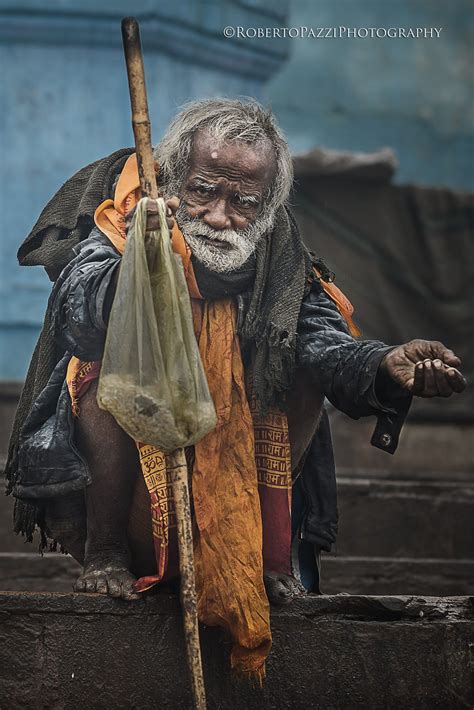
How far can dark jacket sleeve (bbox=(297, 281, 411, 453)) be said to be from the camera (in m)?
3.39

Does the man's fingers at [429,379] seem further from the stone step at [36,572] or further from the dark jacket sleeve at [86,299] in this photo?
the stone step at [36,572]

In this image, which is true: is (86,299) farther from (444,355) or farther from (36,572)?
(36,572)

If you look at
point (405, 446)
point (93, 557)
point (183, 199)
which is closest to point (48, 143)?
point (405, 446)

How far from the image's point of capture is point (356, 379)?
3406 mm

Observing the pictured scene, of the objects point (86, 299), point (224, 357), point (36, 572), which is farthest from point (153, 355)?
point (36, 572)

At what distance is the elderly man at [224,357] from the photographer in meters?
3.41

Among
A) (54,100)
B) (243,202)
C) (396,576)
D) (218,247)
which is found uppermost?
(54,100)

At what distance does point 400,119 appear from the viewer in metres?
10.5

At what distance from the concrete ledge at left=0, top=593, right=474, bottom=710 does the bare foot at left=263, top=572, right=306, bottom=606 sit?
3 centimetres

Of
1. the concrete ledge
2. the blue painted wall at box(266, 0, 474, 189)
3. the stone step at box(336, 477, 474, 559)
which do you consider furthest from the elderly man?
the blue painted wall at box(266, 0, 474, 189)

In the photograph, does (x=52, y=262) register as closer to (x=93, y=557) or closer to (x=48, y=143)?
(x=93, y=557)

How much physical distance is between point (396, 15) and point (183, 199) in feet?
22.6

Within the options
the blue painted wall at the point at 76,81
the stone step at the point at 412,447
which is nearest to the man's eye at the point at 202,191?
the stone step at the point at 412,447

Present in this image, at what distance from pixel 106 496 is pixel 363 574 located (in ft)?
7.99
